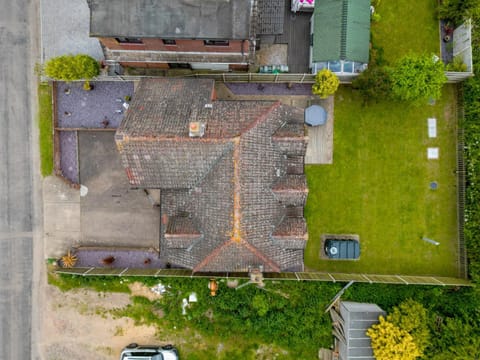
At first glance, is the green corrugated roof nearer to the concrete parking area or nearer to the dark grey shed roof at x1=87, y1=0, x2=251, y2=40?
the dark grey shed roof at x1=87, y1=0, x2=251, y2=40

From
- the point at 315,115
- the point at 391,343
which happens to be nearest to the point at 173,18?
the point at 315,115

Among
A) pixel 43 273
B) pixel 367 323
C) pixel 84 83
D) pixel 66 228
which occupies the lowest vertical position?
pixel 367 323

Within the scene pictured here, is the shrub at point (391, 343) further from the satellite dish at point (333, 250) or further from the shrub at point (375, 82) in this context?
the shrub at point (375, 82)

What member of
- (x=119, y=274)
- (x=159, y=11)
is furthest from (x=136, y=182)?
(x=159, y=11)

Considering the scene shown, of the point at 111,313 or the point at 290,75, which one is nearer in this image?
the point at 290,75

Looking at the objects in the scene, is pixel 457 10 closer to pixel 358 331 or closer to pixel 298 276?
pixel 298 276

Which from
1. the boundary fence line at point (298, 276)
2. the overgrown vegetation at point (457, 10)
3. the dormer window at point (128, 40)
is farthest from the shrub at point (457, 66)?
the dormer window at point (128, 40)

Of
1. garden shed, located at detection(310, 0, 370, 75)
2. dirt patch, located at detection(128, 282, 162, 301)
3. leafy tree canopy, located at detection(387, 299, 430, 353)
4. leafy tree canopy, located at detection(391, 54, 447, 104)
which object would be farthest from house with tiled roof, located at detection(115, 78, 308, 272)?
leafy tree canopy, located at detection(387, 299, 430, 353)

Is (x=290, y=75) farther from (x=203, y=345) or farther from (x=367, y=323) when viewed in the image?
(x=203, y=345)
